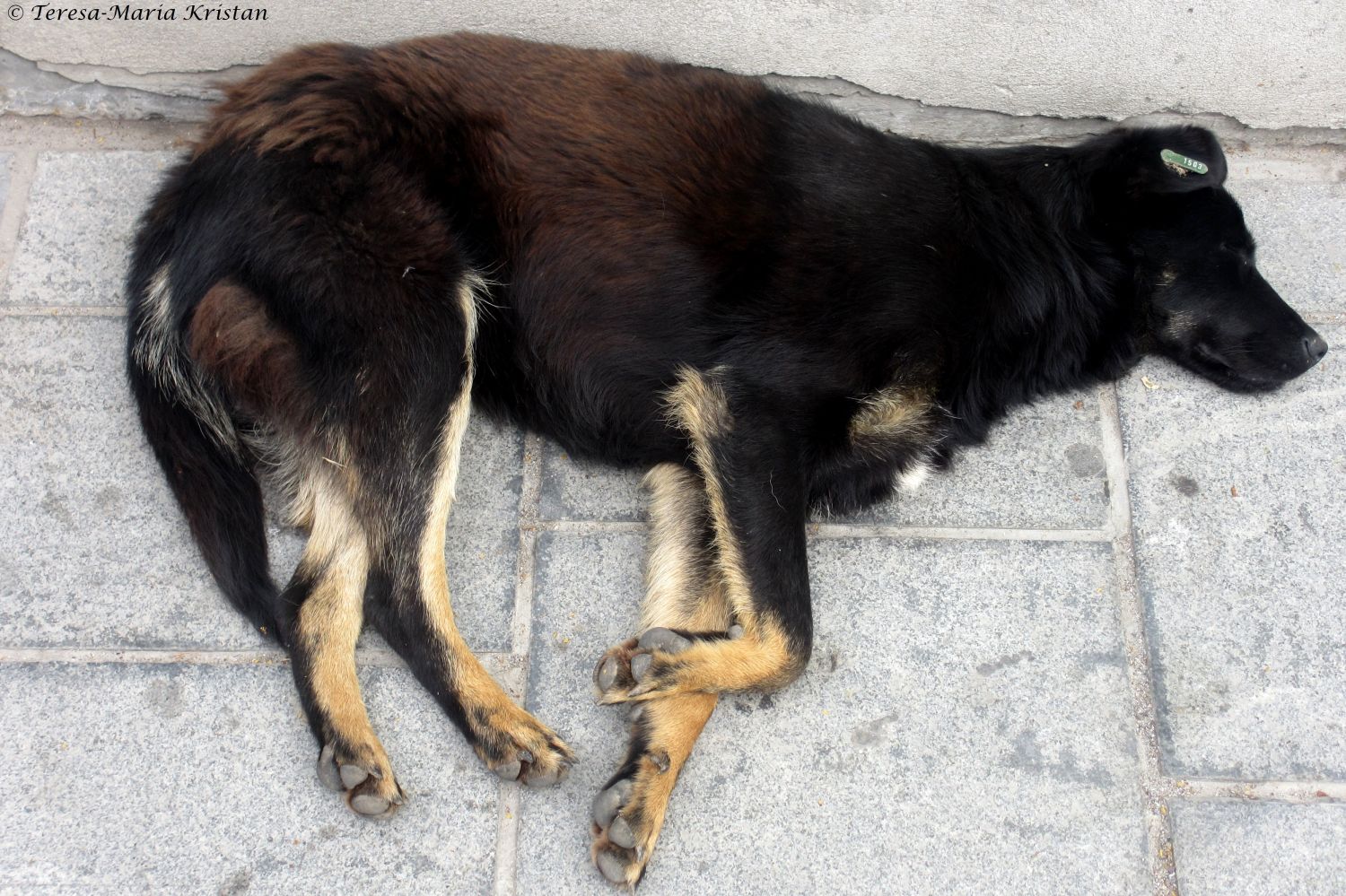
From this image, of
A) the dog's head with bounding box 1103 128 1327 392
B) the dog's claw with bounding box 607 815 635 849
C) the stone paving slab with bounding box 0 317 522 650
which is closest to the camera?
the dog's claw with bounding box 607 815 635 849

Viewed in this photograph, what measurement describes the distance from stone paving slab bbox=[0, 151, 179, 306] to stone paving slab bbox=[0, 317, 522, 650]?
148 mm

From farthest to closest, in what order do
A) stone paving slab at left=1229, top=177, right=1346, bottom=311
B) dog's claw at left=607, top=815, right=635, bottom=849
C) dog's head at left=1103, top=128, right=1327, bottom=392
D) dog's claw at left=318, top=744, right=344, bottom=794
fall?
stone paving slab at left=1229, top=177, right=1346, bottom=311
dog's head at left=1103, top=128, right=1327, bottom=392
dog's claw at left=318, top=744, right=344, bottom=794
dog's claw at left=607, top=815, right=635, bottom=849

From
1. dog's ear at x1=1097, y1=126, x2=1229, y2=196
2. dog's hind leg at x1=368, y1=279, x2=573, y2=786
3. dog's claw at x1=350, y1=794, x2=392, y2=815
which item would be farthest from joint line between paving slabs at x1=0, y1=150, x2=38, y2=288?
dog's ear at x1=1097, y1=126, x2=1229, y2=196

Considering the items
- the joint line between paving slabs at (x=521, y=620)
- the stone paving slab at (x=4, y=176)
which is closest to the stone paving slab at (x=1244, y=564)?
the joint line between paving slabs at (x=521, y=620)

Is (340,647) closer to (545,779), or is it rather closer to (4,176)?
(545,779)

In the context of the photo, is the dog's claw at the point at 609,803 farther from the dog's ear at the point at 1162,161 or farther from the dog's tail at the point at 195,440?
the dog's ear at the point at 1162,161

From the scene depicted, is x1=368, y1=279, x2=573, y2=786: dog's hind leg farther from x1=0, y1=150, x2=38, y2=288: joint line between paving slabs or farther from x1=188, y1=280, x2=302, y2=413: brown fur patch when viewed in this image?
x1=0, y1=150, x2=38, y2=288: joint line between paving slabs

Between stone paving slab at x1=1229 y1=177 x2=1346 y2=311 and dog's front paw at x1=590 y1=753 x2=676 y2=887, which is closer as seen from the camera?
dog's front paw at x1=590 y1=753 x2=676 y2=887

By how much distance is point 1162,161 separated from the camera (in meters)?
3.00

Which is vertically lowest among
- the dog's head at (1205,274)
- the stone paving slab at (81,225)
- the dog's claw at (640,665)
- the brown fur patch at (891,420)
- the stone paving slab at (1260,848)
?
the stone paving slab at (1260,848)

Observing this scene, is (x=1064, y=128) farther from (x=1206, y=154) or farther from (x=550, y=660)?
(x=550, y=660)

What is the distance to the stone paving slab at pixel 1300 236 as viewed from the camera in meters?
3.51

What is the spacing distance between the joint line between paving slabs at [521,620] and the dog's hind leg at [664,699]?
226mm

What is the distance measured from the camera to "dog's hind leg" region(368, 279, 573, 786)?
2643 millimetres
